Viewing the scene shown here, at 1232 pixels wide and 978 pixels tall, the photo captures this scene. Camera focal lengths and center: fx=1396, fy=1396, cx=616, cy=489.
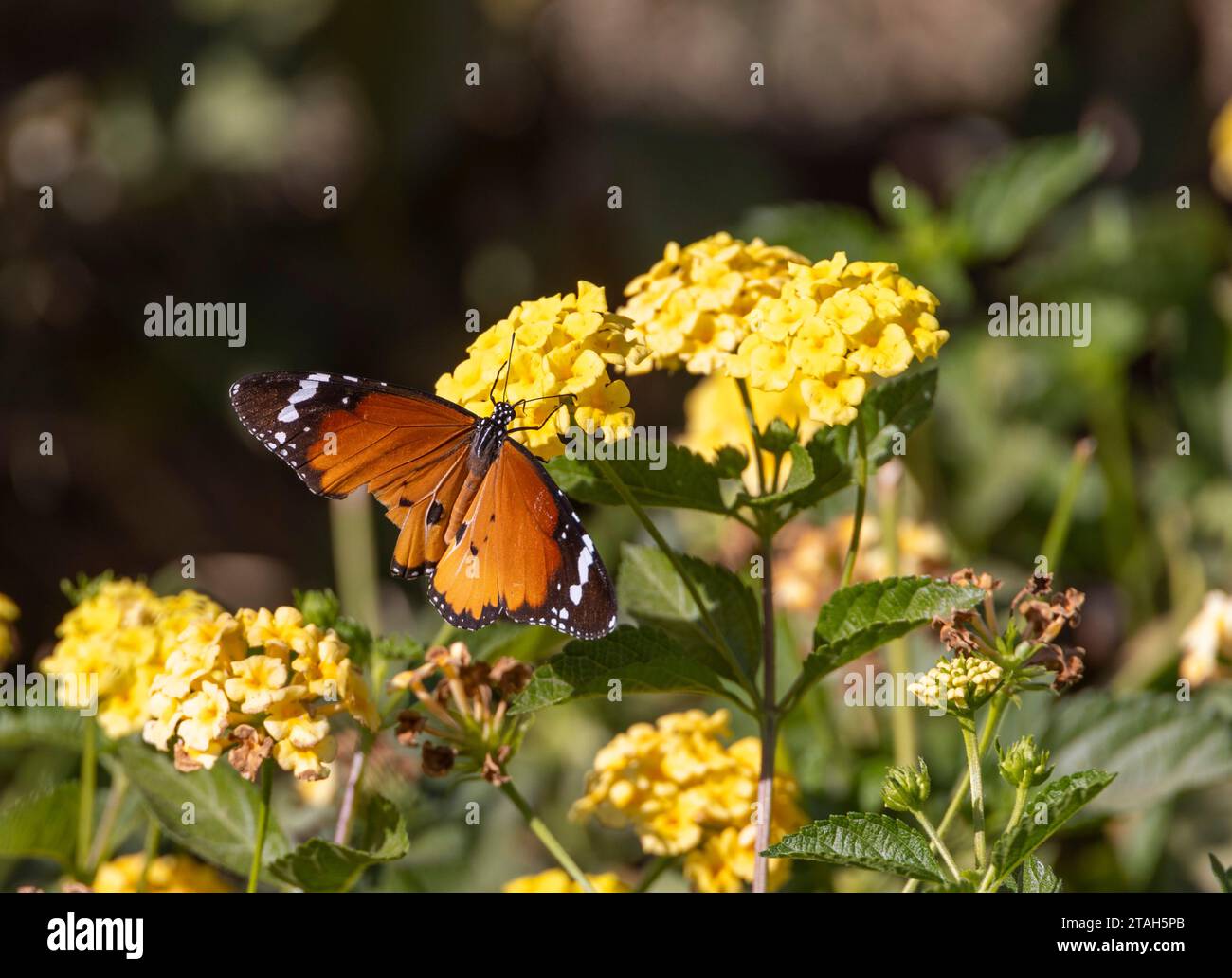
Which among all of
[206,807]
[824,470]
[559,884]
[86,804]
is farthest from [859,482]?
[86,804]

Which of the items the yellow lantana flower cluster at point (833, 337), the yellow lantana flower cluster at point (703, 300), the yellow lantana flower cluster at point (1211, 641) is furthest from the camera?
the yellow lantana flower cluster at point (1211, 641)

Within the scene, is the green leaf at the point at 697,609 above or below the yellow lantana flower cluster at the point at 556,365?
below

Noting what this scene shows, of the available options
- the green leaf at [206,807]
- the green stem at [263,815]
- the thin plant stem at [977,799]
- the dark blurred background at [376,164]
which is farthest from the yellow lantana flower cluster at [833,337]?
the dark blurred background at [376,164]

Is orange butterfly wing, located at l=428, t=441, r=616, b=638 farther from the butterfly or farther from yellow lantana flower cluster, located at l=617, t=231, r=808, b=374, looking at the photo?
yellow lantana flower cluster, located at l=617, t=231, r=808, b=374

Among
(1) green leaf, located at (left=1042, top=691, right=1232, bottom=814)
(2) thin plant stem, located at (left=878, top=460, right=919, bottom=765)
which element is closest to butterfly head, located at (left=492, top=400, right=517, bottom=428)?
(2) thin plant stem, located at (left=878, top=460, right=919, bottom=765)

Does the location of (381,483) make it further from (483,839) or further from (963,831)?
(963,831)

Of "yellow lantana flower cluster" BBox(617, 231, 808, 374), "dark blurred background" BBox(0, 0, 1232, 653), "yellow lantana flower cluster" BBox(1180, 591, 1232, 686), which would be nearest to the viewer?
"yellow lantana flower cluster" BBox(617, 231, 808, 374)

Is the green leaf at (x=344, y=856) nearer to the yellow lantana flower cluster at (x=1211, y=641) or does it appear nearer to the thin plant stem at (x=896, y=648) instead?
the thin plant stem at (x=896, y=648)
